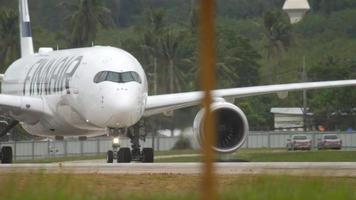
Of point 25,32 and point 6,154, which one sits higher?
point 25,32

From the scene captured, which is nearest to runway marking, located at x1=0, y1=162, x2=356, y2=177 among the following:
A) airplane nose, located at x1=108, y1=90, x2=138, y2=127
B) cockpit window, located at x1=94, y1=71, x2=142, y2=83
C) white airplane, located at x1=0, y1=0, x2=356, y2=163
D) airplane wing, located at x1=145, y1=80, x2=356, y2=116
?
white airplane, located at x1=0, y1=0, x2=356, y2=163

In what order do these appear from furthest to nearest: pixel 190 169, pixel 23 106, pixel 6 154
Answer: pixel 6 154 < pixel 23 106 < pixel 190 169

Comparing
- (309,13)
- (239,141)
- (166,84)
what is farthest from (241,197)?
(309,13)

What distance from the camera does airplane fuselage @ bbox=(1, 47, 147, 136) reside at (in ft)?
118

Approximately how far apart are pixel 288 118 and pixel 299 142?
22.7m

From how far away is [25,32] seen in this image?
47062 millimetres

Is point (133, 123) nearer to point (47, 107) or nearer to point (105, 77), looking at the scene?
point (105, 77)

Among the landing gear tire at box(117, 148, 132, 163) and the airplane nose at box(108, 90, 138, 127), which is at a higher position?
the airplane nose at box(108, 90, 138, 127)

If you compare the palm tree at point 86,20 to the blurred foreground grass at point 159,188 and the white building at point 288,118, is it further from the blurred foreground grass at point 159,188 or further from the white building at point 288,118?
the blurred foreground grass at point 159,188

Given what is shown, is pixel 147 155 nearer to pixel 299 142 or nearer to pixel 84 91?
pixel 84 91

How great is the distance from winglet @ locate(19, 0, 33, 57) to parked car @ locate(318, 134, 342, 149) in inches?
805

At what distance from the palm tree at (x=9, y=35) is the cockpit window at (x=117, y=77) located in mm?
46046

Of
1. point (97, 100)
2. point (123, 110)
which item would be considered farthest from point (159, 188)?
point (97, 100)

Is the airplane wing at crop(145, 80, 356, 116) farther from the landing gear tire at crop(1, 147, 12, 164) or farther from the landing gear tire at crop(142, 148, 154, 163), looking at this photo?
the landing gear tire at crop(1, 147, 12, 164)
